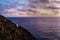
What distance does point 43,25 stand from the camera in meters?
5.92

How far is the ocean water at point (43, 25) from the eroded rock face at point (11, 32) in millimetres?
1682

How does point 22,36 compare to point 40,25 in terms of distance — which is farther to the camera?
point 40,25

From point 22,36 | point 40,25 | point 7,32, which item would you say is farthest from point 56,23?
point 7,32

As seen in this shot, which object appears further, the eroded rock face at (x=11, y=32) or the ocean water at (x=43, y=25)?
the ocean water at (x=43, y=25)

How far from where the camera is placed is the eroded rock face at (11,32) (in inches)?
112

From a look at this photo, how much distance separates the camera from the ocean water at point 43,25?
17.2 feet

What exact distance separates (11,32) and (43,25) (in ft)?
9.92

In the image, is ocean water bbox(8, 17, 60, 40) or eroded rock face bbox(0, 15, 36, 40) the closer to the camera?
eroded rock face bbox(0, 15, 36, 40)

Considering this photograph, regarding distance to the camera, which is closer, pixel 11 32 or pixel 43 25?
pixel 11 32

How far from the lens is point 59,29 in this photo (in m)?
5.48

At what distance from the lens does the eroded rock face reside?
2.84 m

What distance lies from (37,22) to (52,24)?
2.07ft

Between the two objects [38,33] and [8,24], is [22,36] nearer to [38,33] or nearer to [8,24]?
[8,24]

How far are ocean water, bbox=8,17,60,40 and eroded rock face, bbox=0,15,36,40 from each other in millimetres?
1682
